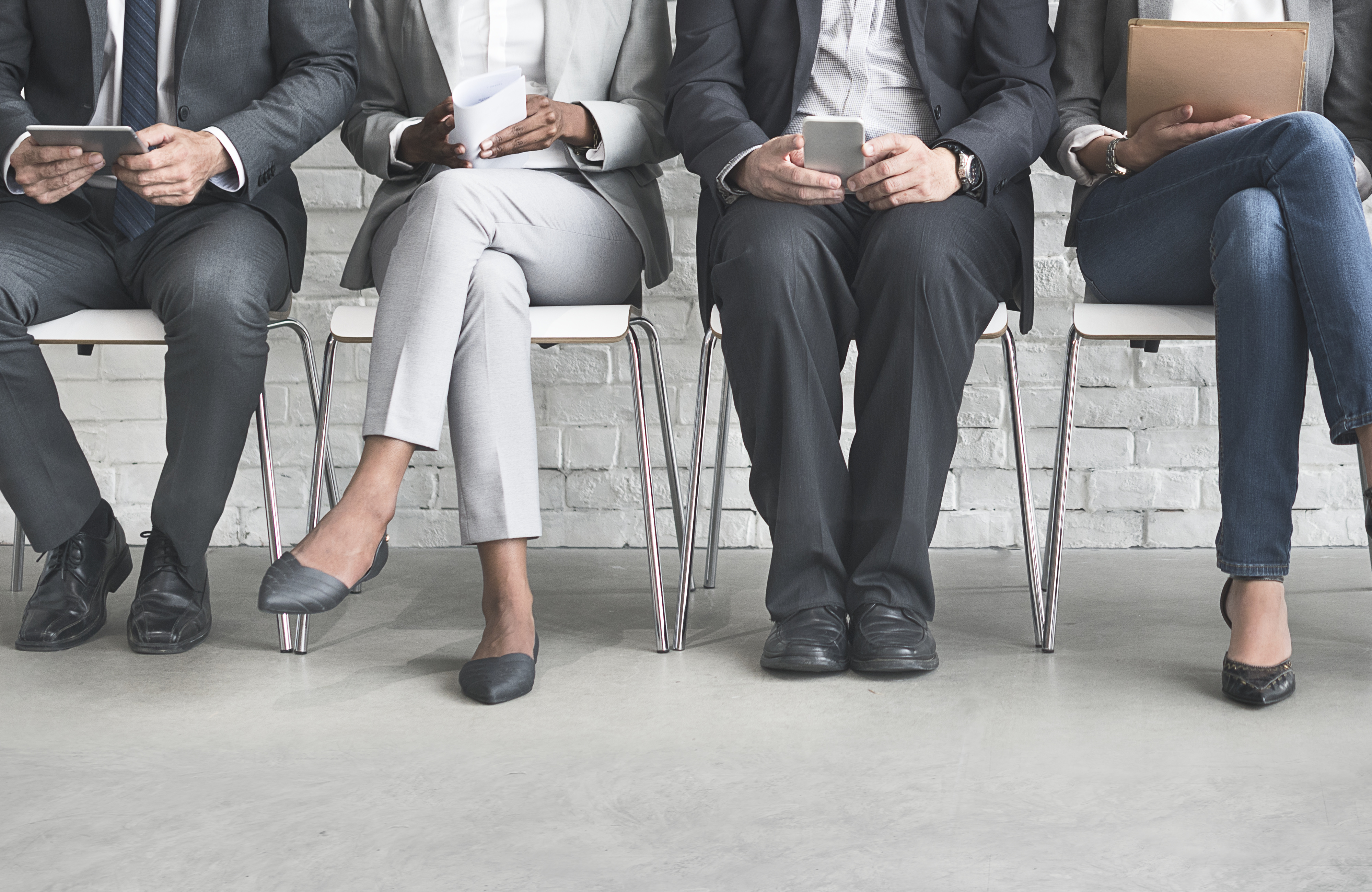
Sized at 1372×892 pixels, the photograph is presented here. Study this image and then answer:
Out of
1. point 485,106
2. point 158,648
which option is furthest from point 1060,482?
point 158,648

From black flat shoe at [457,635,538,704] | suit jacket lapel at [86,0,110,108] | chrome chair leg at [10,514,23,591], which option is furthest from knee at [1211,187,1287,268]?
chrome chair leg at [10,514,23,591]

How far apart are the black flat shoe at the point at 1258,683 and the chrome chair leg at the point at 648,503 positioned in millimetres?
733

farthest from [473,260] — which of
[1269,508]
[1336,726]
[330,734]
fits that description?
[1336,726]

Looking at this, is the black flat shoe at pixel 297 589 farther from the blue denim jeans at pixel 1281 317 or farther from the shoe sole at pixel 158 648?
the blue denim jeans at pixel 1281 317

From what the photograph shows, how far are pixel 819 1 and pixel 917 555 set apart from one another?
83 cm

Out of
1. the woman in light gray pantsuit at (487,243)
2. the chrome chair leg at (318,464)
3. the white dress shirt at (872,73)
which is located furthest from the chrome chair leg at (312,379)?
the white dress shirt at (872,73)

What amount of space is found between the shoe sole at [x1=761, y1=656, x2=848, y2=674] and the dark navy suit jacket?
508 mm

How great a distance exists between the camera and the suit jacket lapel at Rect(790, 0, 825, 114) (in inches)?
69.1

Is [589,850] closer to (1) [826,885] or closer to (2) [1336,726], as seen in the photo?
(1) [826,885]

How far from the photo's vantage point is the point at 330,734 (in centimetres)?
138

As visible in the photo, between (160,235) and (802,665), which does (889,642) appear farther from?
(160,235)

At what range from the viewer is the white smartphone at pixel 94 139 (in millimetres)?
1573

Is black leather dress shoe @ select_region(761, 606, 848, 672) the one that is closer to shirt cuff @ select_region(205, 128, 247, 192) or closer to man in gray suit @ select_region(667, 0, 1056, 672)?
man in gray suit @ select_region(667, 0, 1056, 672)

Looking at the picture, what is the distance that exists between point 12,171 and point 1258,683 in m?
1.83
